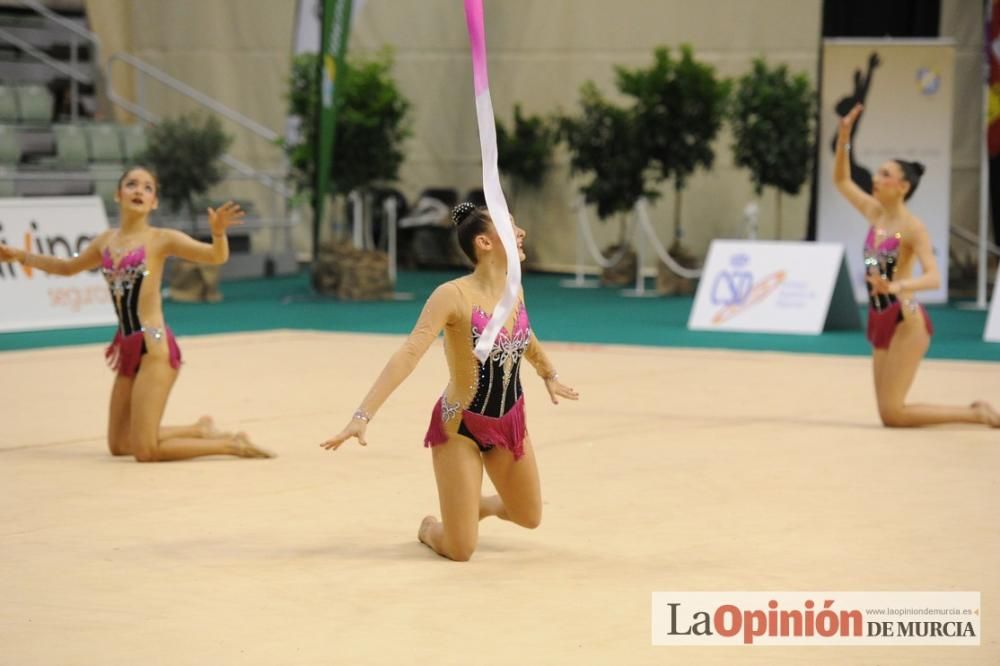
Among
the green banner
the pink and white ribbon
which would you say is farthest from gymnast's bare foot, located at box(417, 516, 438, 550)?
the green banner

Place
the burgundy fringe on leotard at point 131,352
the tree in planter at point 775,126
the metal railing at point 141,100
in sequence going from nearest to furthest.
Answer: the burgundy fringe on leotard at point 131,352
the tree in planter at point 775,126
the metal railing at point 141,100

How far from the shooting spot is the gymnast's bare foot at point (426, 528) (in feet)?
17.4

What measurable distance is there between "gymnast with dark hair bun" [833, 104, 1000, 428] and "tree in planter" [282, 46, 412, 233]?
9.51m

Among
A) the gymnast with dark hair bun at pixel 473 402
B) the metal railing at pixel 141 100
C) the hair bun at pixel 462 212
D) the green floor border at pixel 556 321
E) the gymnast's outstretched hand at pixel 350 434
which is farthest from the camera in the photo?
the metal railing at pixel 141 100

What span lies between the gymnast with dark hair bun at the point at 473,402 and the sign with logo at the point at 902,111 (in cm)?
1099

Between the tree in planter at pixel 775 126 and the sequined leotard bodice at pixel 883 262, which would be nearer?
the sequined leotard bodice at pixel 883 262

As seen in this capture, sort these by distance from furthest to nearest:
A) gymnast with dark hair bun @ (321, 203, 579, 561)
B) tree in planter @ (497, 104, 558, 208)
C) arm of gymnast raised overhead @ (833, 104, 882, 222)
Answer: tree in planter @ (497, 104, 558, 208)
arm of gymnast raised overhead @ (833, 104, 882, 222)
gymnast with dark hair bun @ (321, 203, 579, 561)

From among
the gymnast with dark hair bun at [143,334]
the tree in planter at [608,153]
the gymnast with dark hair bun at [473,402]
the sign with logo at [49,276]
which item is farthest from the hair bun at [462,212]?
the tree in planter at [608,153]

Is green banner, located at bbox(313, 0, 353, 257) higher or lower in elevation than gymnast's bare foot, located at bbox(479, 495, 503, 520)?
higher

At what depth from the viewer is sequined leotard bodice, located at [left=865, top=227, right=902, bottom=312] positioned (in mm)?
7961

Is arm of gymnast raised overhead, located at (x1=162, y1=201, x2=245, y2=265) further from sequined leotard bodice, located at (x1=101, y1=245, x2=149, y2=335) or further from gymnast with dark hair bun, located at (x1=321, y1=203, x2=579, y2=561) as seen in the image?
gymnast with dark hair bun, located at (x1=321, y1=203, x2=579, y2=561)

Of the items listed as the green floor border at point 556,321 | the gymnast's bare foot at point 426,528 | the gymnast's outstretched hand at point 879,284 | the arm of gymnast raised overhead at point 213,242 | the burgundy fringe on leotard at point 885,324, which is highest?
the arm of gymnast raised overhead at point 213,242

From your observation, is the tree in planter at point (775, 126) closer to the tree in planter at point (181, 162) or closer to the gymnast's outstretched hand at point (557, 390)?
the tree in planter at point (181, 162)

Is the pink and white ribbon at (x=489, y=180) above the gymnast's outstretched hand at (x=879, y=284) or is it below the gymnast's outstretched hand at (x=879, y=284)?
above
